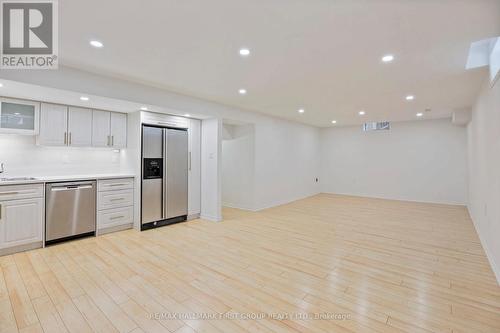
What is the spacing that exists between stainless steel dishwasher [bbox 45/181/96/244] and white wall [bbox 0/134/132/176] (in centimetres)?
68

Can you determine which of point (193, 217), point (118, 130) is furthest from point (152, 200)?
point (118, 130)

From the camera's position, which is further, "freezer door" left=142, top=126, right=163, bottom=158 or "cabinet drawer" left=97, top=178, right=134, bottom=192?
"freezer door" left=142, top=126, right=163, bottom=158

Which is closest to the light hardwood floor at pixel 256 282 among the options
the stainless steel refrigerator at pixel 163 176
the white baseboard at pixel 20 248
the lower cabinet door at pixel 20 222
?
the white baseboard at pixel 20 248

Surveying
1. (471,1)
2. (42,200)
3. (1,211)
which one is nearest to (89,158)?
(42,200)

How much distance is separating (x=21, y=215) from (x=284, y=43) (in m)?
4.12

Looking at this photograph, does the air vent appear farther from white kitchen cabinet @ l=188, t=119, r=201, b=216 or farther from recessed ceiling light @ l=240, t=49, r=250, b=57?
recessed ceiling light @ l=240, t=49, r=250, b=57

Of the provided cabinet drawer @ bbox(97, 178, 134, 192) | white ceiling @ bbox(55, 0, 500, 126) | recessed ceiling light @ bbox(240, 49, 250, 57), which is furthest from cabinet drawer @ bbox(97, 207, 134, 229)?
recessed ceiling light @ bbox(240, 49, 250, 57)

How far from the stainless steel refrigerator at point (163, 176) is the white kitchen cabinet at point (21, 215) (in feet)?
4.67

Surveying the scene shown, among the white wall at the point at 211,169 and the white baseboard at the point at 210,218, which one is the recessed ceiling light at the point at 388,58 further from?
the white baseboard at the point at 210,218

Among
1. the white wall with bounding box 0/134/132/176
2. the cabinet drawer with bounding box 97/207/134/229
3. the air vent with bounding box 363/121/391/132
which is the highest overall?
the air vent with bounding box 363/121/391/132

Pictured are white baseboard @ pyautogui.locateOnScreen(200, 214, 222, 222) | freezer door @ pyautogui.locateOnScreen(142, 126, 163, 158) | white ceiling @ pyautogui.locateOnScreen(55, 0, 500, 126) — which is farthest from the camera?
white baseboard @ pyautogui.locateOnScreen(200, 214, 222, 222)

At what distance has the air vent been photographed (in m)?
7.67

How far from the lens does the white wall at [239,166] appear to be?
19.8ft

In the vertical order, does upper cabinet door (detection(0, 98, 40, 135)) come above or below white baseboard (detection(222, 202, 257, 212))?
above
